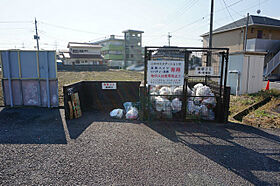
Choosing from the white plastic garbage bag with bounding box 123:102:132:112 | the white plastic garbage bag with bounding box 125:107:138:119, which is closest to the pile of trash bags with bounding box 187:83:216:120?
the white plastic garbage bag with bounding box 125:107:138:119

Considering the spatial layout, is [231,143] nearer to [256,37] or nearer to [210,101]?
[210,101]

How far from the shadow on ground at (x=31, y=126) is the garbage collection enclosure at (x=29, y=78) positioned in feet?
1.39

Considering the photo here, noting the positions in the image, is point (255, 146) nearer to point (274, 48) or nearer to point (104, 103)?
point (104, 103)

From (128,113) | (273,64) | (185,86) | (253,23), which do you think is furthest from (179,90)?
(253,23)

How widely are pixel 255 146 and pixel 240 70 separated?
595cm

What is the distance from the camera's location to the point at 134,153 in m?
3.68

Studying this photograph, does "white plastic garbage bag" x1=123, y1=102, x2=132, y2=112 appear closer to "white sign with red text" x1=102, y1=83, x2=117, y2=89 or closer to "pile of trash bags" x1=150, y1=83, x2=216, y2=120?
"white sign with red text" x1=102, y1=83, x2=117, y2=89

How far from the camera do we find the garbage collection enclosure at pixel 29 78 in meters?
6.88

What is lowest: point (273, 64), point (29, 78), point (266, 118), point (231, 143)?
point (231, 143)

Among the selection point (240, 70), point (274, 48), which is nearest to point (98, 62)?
point (274, 48)

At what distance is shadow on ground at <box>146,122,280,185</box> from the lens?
321 centimetres

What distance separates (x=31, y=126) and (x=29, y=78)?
8.44ft

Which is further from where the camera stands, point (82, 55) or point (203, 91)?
point (82, 55)

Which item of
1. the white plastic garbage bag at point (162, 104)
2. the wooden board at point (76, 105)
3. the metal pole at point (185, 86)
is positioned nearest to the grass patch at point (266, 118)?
the metal pole at point (185, 86)
